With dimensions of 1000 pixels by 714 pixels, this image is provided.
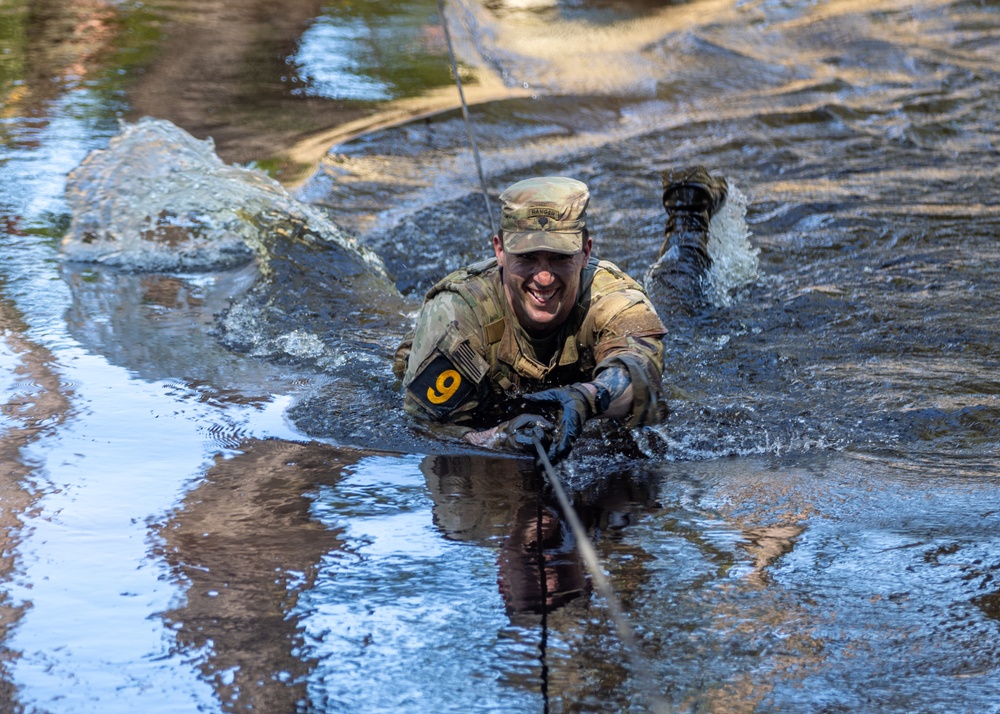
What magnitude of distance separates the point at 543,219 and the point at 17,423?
187 centimetres

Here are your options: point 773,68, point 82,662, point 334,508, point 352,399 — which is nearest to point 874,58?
point 773,68

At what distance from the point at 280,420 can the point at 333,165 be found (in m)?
4.33

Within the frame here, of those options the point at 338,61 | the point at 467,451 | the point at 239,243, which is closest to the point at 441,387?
the point at 467,451

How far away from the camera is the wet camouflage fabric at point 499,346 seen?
353 cm

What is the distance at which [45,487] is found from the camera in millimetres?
3309

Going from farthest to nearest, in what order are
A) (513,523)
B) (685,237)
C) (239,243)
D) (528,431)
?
(239,243) < (685,237) < (528,431) < (513,523)

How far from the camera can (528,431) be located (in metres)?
3.24

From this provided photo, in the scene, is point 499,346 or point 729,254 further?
point 729,254

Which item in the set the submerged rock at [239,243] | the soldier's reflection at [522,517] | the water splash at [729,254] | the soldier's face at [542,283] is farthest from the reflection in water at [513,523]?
the water splash at [729,254]

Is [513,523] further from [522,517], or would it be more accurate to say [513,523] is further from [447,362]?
[447,362]

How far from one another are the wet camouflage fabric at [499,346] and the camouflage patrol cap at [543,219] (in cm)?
24

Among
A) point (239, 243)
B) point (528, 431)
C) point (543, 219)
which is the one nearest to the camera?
point (528, 431)

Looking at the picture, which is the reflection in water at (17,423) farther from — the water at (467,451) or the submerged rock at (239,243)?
the submerged rock at (239,243)

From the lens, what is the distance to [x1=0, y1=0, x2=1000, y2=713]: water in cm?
244
